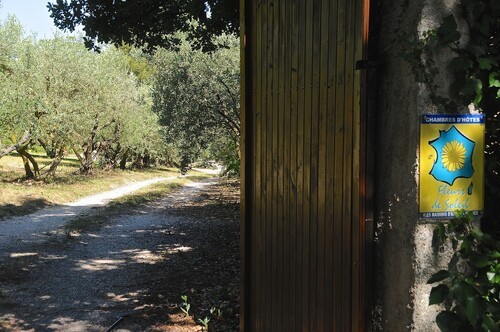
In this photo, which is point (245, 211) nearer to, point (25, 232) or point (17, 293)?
point (17, 293)

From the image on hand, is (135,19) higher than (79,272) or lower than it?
higher

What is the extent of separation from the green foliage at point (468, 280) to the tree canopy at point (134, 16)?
6.10 m

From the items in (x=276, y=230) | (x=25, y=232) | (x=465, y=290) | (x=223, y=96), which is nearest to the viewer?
(x=465, y=290)

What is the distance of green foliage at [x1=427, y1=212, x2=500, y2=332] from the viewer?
6.77 ft

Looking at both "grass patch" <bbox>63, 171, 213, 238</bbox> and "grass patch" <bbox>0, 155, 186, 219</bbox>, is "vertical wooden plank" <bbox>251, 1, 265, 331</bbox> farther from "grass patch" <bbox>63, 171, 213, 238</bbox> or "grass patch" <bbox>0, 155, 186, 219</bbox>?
"grass patch" <bbox>0, 155, 186, 219</bbox>

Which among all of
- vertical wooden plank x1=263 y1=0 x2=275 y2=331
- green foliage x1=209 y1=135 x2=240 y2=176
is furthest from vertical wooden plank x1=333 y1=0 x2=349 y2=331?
green foliage x1=209 y1=135 x2=240 y2=176

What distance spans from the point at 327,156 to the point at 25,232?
11977mm

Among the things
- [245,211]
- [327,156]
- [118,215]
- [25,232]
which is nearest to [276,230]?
[245,211]

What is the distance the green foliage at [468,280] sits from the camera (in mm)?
2064

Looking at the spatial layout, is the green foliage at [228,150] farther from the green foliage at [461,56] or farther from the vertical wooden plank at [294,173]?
the green foliage at [461,56]

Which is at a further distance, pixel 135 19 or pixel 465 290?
pixel 135 19

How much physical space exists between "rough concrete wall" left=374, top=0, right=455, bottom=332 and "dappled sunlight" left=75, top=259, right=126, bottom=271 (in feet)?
24.9

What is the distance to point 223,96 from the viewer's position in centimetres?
2053

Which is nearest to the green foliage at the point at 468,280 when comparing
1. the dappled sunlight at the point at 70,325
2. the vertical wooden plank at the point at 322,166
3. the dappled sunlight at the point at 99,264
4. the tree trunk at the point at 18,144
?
the vertical wooden plank at the point at 322,166
